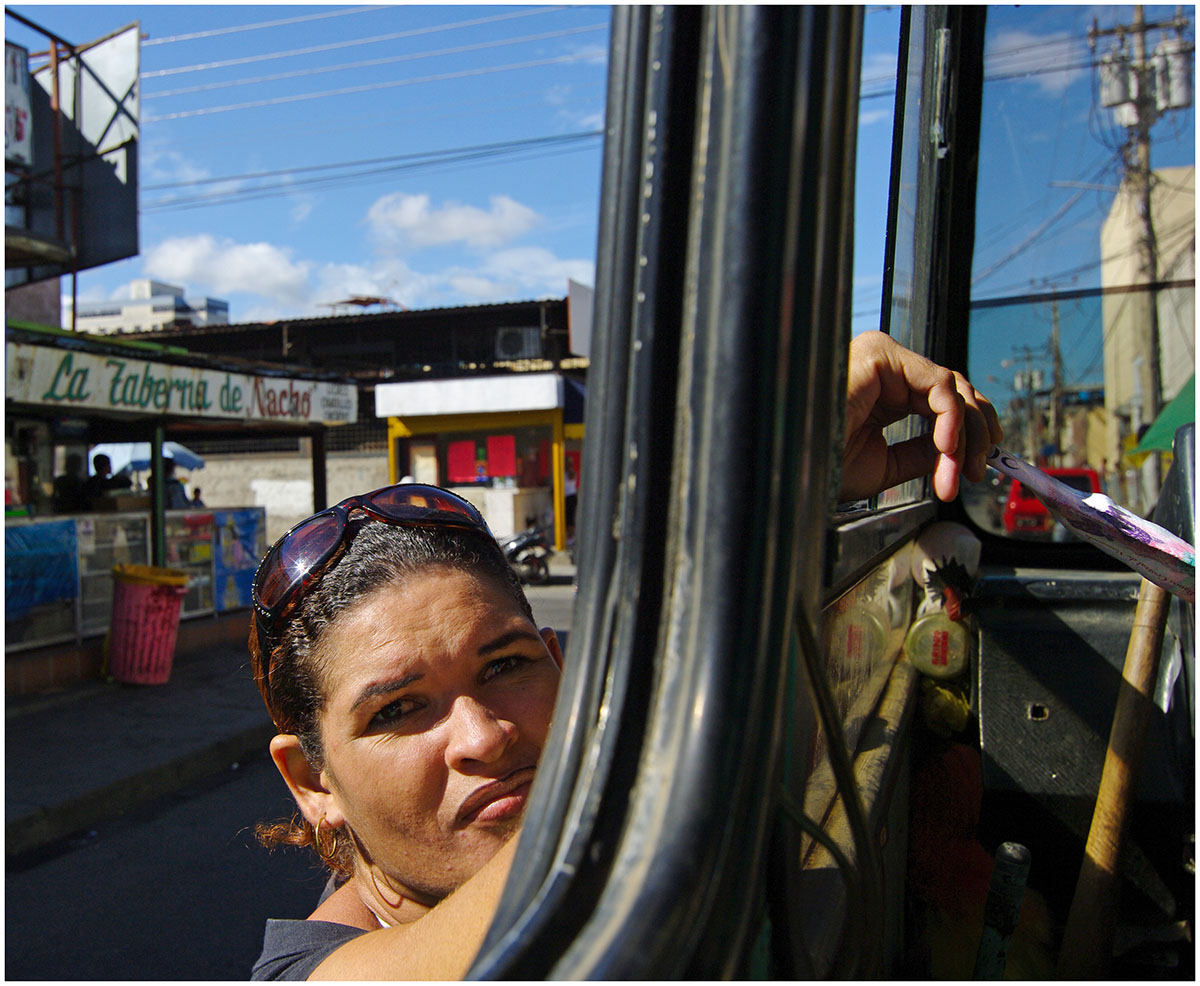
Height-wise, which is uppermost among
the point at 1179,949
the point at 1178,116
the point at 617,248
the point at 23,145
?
the point at 23,145

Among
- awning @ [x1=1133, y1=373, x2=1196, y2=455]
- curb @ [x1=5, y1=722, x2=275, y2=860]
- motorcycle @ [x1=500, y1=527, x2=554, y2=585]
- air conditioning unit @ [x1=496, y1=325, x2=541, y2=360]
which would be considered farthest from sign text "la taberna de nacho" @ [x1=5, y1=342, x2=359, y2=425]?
air conditioning unit @ [x1=496, y1=325, x2=541, y2=360]

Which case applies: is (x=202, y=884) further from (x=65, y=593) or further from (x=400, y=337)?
(x=400, y=337)

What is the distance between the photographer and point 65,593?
807 centimetres

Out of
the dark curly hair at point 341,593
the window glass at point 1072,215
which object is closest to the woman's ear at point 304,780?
the dark curly hair at point 341,593

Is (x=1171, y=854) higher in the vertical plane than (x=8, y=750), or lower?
higher

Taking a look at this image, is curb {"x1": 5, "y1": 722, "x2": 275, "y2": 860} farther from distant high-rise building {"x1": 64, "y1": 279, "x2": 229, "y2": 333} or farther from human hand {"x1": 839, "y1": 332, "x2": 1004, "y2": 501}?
distant high-rise building {"x1": 64, "y1": 279, "x2": 229, "y2": 333}

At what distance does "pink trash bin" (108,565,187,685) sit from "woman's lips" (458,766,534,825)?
7.58 metres

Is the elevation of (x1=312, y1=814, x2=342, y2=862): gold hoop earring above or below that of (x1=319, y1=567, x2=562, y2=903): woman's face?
below

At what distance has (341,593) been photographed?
1.30 metres

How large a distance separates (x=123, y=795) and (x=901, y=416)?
5708mm

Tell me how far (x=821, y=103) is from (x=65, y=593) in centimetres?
894

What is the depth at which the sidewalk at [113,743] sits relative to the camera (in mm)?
5152

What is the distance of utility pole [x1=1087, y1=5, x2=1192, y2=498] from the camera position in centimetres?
275

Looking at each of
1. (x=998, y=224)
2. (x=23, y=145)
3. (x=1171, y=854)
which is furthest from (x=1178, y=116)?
(x=23, y=145)
